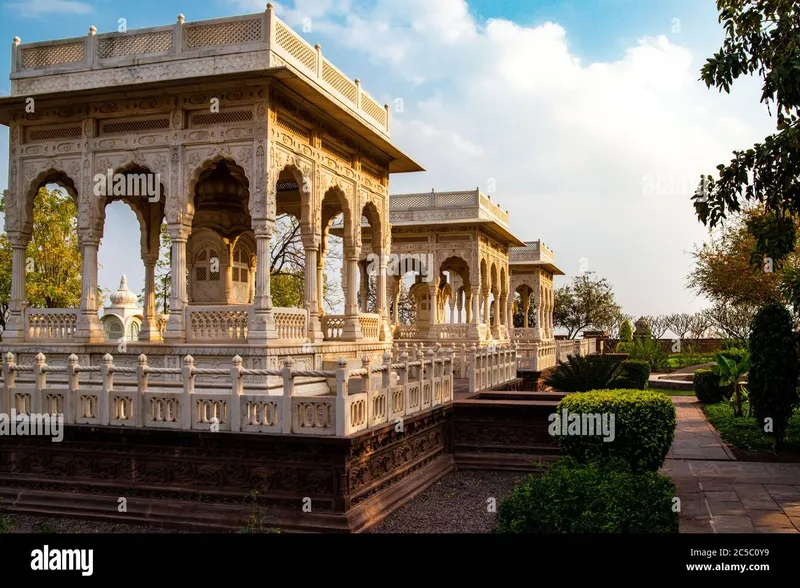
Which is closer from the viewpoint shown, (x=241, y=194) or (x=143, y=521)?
(x=143, y=521)

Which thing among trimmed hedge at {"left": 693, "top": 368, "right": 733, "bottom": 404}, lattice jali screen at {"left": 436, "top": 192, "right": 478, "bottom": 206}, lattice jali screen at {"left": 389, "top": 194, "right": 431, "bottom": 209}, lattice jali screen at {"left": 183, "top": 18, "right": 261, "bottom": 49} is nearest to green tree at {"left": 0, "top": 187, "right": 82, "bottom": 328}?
lattice jali screen at {"left": 389, "top": 194, "right": 431, "bottom": 209}

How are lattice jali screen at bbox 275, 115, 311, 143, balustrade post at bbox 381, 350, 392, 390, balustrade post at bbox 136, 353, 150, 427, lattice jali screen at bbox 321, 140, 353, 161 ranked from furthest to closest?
lattice jali screen at bbox 321, 140, 353, 161
lattice jali screen at bbox 275, 115, 311, 143
balustrade post at bbox 381, 350, 392, 390
balustrade post at bbox 136, 353, 150, 427

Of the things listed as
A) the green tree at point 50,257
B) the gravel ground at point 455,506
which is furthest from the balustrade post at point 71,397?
the green tree at point 50,257

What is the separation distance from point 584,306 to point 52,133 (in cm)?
5053

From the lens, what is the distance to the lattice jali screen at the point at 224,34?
39.8ft

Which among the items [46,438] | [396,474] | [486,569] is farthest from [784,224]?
[46,438]

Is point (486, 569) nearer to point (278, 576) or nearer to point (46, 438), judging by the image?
point (278, 576)

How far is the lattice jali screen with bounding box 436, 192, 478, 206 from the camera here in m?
26.1

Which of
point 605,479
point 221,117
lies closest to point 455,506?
point 605,479

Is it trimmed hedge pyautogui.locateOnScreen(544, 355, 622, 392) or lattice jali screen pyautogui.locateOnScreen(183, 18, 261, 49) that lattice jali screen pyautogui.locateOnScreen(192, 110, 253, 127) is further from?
trimmed hedge pyautogui.locateOnScreen(544, 355, 622, 392)

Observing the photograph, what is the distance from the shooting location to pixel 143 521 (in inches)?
349

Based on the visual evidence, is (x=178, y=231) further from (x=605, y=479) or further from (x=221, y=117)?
(x=605, y=479)

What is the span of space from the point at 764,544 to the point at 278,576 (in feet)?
14.5

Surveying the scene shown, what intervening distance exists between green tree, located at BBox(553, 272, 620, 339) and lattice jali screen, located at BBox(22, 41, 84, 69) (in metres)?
49.3
